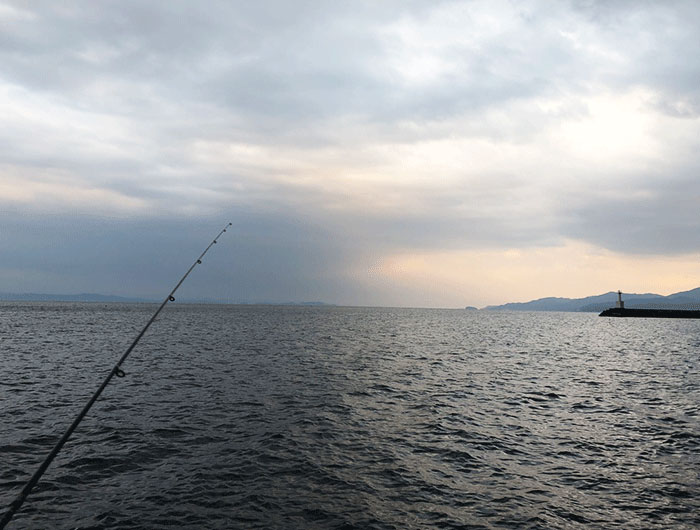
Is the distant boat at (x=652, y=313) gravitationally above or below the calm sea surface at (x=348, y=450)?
below

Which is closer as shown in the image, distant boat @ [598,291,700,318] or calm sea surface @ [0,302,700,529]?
calm sea surface @ [0,302,700,529]

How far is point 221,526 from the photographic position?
31.3 ft

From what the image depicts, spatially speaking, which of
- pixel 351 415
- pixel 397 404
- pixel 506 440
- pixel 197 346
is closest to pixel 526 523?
pixel 506 440

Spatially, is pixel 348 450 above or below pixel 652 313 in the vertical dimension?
above

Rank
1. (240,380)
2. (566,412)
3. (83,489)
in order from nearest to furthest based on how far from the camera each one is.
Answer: (83,489)
(566,412)
(240,380)

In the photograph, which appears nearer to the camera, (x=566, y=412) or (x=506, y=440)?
(x=506, y=440)

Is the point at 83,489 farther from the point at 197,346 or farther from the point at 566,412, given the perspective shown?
the point at 197,346

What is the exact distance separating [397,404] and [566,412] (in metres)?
8.48

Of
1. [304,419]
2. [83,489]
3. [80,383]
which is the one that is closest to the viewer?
[83,489]

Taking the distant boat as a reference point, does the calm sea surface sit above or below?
above

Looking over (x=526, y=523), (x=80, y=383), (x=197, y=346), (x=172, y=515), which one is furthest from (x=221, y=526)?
(x=197, y=346)

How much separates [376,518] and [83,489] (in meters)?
7.86

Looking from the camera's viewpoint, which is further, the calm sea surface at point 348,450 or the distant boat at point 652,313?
the distant boat at point 652,313

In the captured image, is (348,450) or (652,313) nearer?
(348,450)
